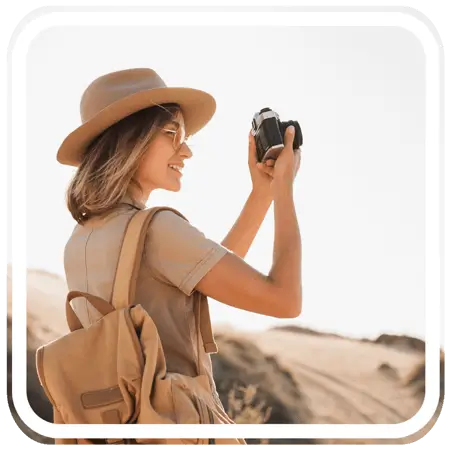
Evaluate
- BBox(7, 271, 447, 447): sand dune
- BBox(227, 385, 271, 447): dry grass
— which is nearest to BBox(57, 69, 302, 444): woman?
BBox(227, 385, 271, 447): dry grass

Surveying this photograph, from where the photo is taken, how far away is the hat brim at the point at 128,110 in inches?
75.3

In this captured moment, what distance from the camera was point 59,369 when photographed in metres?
1.78

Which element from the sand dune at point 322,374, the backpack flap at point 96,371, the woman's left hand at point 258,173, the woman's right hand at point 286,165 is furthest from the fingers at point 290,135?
the sand dune at point 322,374

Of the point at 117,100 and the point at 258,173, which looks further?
the point at 258,173

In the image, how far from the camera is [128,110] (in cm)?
193

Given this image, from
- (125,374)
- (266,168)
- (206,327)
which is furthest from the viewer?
(266,168)

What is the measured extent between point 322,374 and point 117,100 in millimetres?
4018

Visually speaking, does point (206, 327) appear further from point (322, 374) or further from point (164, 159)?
point (322, 374)

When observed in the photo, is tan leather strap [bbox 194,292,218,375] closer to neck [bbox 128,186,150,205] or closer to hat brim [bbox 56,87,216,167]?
neck [bbox 128,186,150,205]

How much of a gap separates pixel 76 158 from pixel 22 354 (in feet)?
1.61

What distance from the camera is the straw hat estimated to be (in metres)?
1.92

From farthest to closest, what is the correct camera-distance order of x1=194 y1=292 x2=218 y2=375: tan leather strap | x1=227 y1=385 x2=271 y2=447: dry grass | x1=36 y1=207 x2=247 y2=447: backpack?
x1=227 y1=385 x2=271 y2=447: dry grass, x1=194 y1=292 x2=218 y2=375: tan leather strap, x1=36 y1=207 x2=247 y2=447: backpack

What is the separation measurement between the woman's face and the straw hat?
7 centimetres

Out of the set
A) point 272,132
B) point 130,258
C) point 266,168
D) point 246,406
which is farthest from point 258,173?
point 246,406
